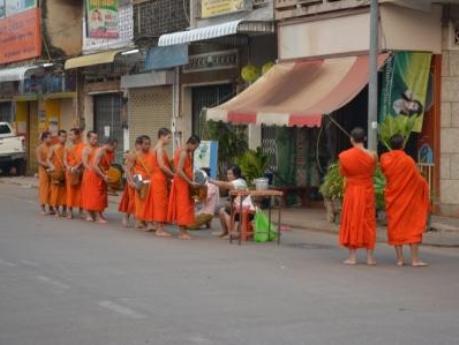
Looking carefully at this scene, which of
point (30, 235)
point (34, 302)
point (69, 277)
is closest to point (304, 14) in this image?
point (30, 235)

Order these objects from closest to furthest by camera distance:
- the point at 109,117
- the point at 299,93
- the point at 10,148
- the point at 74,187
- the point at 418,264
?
the point at 418,264 → the point at 74,187 → the point at 299,93 → the point at 109,117 → the point at 10,148

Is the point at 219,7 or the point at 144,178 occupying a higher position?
the point at 219,7

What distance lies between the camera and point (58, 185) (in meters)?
18.9

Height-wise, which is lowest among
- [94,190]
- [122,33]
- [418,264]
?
[418,264]

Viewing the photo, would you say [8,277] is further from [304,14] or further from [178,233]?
[304,14]

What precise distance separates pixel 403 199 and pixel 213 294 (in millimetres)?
3392

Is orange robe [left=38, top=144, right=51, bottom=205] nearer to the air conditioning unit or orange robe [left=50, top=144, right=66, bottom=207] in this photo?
orange robe [left=50, top=144, right=66, bottom=207]

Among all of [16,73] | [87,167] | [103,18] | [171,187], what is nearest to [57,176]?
[87,167]

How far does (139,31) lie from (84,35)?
396 cm

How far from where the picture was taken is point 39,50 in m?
32.6

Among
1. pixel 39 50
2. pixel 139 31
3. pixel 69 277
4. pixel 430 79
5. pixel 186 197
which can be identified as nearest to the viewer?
pixel 69 277

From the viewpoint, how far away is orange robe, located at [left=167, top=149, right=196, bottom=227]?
1488cm

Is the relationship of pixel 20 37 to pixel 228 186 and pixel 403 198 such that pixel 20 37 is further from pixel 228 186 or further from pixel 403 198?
pixel 403 198

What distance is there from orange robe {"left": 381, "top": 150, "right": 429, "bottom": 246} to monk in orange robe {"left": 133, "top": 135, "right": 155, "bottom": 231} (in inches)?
186
